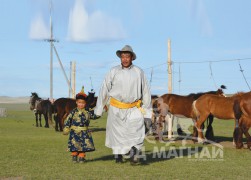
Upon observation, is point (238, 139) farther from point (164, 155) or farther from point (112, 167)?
point (112, 167)

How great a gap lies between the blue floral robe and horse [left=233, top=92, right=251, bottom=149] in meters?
5.60

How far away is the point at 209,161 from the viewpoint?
1073cm

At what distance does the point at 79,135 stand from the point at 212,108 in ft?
22.8

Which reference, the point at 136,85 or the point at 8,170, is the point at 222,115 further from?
the point at 8,170

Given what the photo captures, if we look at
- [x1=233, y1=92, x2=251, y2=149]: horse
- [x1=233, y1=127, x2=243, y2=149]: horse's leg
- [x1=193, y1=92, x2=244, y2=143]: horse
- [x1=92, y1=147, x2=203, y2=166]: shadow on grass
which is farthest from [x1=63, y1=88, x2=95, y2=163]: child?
[x1=193, y1=92, x2=244, y2=143]: horse

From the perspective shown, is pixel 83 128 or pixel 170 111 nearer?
pixel 83 128

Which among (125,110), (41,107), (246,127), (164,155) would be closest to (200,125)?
(246,127)

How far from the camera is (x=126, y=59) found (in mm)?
10242

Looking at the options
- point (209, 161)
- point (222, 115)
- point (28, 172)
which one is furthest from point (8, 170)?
point (222, 115)

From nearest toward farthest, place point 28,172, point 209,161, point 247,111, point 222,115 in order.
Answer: point 28,172
point 209,161
point 247,111
point 222,115

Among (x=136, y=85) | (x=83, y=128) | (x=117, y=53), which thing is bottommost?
(x=83, y=128)

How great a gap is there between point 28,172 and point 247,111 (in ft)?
24.5

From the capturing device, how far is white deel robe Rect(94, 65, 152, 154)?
396 inches

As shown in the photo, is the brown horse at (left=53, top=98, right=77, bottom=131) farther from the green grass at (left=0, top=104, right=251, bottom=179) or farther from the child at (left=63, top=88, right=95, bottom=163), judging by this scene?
the child at (left=63, top=88, right=95, bottom=163)
